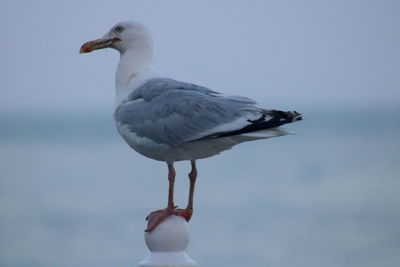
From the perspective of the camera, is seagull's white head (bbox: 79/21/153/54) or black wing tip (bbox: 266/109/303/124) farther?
seagull's white head (bbox: 79/21/153/54)

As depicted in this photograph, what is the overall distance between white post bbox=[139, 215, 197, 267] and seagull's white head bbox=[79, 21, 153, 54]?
6.57 feet

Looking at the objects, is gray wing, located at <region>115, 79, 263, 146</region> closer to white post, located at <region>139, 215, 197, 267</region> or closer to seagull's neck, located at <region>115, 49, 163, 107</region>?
seagull's neck, located at <region>115, 49, 163, 107</region>

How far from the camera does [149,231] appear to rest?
11.6 feet

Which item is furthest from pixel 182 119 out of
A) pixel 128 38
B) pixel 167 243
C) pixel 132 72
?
pixel 167 243

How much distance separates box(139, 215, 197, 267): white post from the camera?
3.48 m

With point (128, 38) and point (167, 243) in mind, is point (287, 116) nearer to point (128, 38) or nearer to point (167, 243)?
point (167, 243)

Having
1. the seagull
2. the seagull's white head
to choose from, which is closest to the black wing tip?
the seagull

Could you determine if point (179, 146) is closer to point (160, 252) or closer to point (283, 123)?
point (283, 123)

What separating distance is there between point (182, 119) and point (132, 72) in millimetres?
596

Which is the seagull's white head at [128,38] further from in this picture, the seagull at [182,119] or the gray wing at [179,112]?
→ the gray wing at [179,112]

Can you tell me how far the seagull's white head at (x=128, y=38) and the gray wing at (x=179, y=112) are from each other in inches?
14.2

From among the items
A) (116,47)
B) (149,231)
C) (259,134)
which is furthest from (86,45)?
(149,231)

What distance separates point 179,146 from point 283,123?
0.67 m

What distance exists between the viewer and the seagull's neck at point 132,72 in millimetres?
5141
